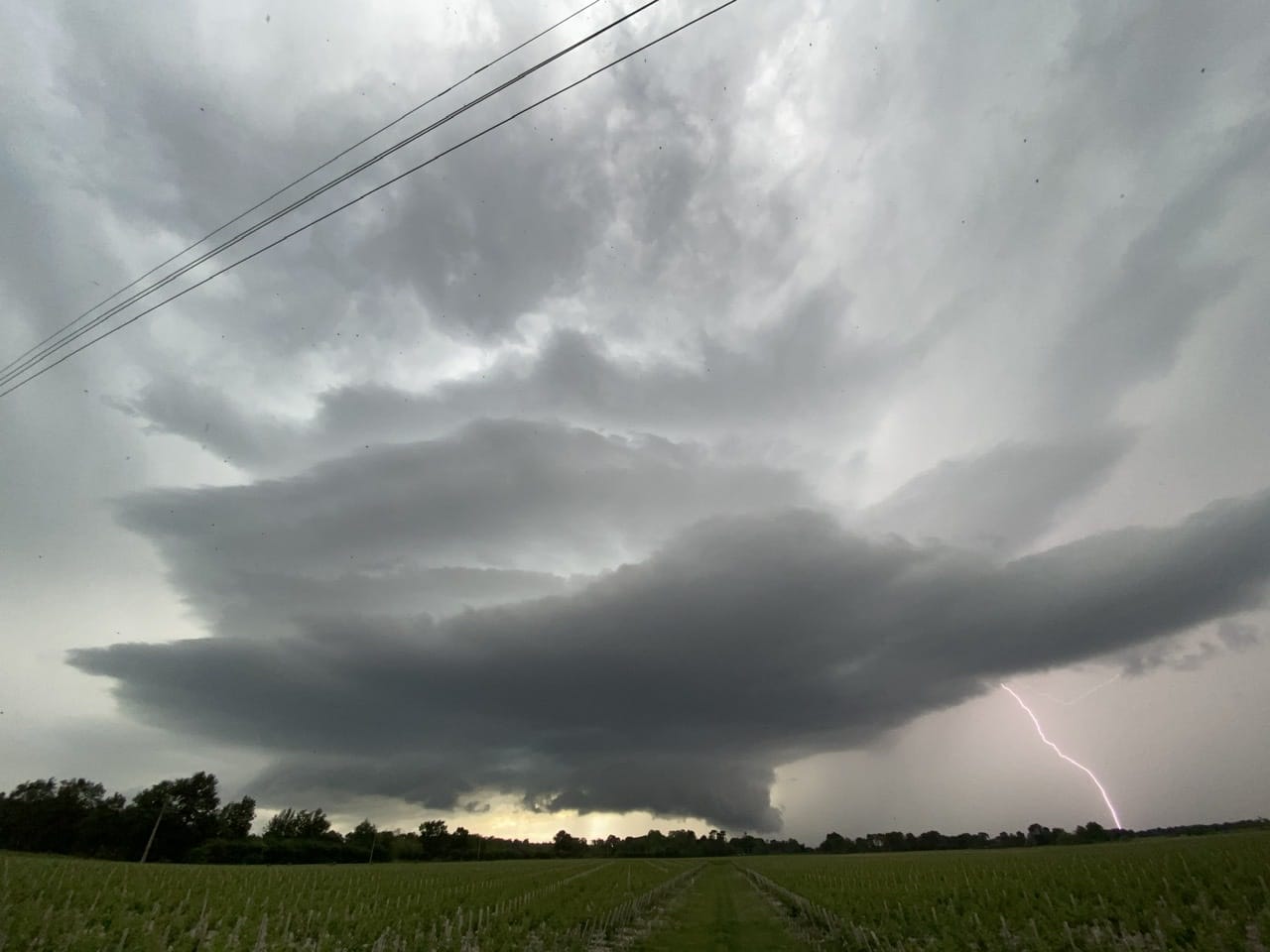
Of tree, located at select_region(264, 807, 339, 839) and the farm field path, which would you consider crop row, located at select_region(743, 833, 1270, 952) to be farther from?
tree, located at select_region(264, 807, 339, 839)

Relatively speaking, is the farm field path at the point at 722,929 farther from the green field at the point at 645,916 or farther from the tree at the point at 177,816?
the tree at the point at 177,816

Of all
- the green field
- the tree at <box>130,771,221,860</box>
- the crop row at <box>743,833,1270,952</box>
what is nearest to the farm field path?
the green field

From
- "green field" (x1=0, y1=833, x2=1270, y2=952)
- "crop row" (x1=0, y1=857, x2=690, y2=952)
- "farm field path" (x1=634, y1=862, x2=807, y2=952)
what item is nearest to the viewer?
"crop row" (x1=0, y1=857, x2=690, y2=952)

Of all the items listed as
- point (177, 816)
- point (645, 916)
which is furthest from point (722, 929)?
point (177, 816)

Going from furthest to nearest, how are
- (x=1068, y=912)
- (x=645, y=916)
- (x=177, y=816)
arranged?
(x=177, y=816)
(x=645, y=916)
(x=1068, y=912)

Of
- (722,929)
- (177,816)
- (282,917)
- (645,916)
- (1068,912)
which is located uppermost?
(177,816)

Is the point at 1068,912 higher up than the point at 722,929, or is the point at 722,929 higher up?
the point at 1068,912

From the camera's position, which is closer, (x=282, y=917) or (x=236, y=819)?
(x=282, y=917)

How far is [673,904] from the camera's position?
50.1m

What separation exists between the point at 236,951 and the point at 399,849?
187 metres

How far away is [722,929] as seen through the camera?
33.9m

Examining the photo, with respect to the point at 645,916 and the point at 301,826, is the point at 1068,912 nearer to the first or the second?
the point at 645,916

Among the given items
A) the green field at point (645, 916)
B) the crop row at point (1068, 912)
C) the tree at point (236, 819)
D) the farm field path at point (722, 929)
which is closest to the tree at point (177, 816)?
the tree at point (236, 819)

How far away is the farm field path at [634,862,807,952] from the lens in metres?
28.0
